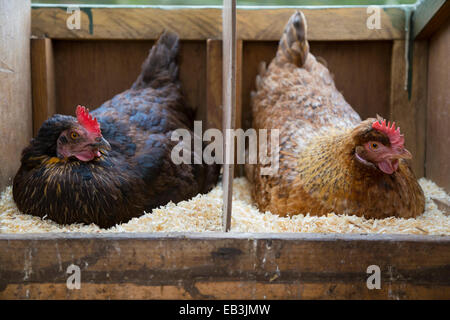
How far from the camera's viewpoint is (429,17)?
2203 mm

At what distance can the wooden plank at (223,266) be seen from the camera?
130cm

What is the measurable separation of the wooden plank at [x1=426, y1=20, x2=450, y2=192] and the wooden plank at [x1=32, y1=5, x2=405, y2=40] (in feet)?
0.83

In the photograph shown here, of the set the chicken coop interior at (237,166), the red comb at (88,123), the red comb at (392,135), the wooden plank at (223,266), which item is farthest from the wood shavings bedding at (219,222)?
the red comb at (88,123)

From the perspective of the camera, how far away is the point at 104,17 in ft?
8.04

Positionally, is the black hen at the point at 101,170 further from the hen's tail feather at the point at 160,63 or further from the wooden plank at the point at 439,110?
the wooden plank at the point at 439,110

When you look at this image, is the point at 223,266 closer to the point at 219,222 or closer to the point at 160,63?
the point at 219,222

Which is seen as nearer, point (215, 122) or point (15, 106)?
point (15, 106)

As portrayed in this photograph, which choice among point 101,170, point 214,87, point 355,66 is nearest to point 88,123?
point 101,170

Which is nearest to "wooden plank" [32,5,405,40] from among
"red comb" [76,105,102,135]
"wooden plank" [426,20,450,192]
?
"wooden plank" [426,20,450,192]

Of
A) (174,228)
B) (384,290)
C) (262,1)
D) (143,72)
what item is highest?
(262,1)

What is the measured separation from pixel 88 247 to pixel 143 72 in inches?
57.0

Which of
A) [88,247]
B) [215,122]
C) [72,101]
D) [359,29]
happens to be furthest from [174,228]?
[359,29]

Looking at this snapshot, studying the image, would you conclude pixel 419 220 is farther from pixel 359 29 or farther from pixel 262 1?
pixel 262 1

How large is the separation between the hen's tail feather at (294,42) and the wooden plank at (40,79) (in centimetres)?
146
